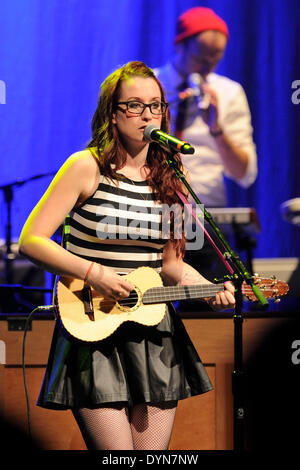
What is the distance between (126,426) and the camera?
2.05 metres

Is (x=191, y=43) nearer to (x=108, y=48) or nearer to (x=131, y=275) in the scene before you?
(x=108, y=48)

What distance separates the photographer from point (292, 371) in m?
3.16

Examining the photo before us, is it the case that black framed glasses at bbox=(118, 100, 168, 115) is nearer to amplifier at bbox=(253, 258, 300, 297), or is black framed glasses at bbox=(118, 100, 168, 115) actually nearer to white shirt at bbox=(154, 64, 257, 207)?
white shirt at bbox=(154, 64, 257, 207)

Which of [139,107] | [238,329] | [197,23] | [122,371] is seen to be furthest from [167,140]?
[197,23]

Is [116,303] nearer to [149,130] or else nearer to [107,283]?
[107,283]

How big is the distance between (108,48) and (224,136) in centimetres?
125

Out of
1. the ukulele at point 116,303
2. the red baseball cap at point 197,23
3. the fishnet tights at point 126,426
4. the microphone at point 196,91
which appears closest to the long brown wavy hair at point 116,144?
the ukulele at point 116,303

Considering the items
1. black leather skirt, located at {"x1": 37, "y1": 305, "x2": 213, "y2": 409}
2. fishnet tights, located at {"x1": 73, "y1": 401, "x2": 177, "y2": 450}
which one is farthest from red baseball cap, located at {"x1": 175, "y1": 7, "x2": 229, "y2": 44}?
fishnet tights, located at {"x1": 73, "y1": 401, "x2": 177, "y2": 450}

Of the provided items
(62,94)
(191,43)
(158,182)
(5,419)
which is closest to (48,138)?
(62,94)

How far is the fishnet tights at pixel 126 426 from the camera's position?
2008mm

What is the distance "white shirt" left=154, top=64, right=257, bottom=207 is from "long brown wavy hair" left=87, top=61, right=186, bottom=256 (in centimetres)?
234

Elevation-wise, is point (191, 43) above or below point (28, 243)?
above

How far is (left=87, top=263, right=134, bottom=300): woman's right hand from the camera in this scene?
205 cm

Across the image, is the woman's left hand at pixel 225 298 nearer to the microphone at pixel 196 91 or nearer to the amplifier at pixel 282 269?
the microphone at pixel 196 91
